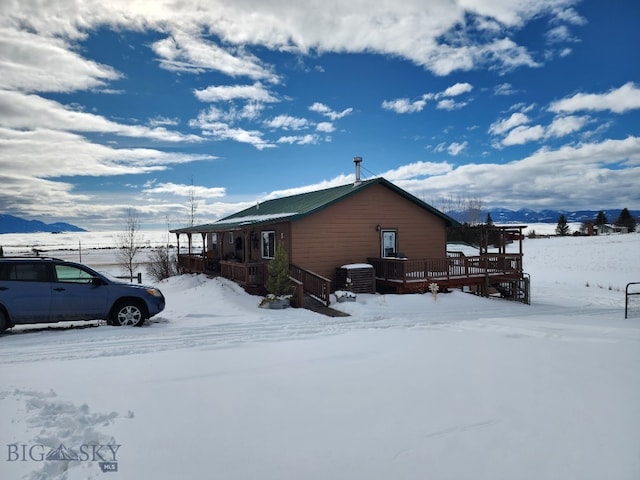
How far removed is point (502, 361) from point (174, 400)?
4.95 metres

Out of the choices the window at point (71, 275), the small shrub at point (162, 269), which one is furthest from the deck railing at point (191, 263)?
the window at point (71, 275)

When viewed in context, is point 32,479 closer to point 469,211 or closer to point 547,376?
point 547,376

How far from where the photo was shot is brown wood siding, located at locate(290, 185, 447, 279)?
56.4 ft

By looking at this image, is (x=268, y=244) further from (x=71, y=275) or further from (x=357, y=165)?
(x=71, y=275)

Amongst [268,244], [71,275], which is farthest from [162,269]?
[71,275]

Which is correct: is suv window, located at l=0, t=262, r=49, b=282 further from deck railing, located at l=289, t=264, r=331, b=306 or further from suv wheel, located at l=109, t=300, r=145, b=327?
deck railing, located at l=289, t=264, r=331, b=306

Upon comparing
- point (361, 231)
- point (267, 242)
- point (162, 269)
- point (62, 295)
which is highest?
point (361, 231)

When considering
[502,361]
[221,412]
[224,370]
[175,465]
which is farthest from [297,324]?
[175,465]

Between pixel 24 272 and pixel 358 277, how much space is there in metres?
10.7

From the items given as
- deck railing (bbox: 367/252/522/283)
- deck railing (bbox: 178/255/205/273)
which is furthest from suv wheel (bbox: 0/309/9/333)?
deck railing (bbox: 178/255/205/273)

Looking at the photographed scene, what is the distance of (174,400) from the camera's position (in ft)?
16.6

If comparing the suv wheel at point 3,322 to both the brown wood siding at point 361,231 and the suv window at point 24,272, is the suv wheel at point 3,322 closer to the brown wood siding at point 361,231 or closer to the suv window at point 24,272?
the suv window at point 24,272

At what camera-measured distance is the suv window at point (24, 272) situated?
30.1 feet

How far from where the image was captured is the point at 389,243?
19.1m
